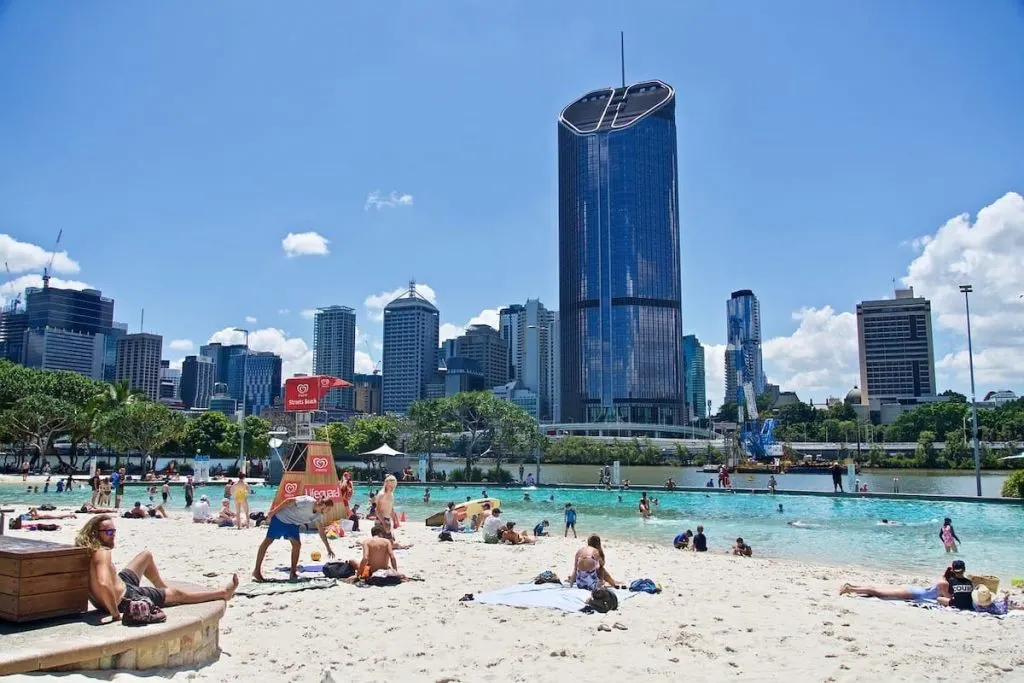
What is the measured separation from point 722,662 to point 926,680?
1.99 m

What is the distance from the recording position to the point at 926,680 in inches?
298

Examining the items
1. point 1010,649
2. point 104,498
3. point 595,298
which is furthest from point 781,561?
point 595,298

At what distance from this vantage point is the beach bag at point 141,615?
673 centimetres

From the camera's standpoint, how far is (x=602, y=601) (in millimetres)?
10508

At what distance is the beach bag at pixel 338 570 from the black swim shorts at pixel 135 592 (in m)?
5.03

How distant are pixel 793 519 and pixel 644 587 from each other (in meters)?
21.8

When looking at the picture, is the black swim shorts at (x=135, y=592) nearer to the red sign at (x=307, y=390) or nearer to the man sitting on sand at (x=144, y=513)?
the red sign at (x=307, y=390)

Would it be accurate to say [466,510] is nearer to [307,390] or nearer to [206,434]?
[307,390]

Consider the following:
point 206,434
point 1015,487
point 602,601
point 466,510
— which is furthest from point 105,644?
point 206,434

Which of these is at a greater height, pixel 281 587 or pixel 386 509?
pixel 386 509

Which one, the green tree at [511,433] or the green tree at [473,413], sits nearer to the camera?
A: the green tree at [511,433]

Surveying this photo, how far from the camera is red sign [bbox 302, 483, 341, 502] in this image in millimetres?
22156

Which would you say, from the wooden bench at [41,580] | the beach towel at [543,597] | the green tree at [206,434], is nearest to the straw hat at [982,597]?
the beach towel at [543,597]

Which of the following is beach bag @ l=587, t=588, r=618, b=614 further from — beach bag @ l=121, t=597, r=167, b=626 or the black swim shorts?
beach bag @ l=121, t=597, r=167, b=626
